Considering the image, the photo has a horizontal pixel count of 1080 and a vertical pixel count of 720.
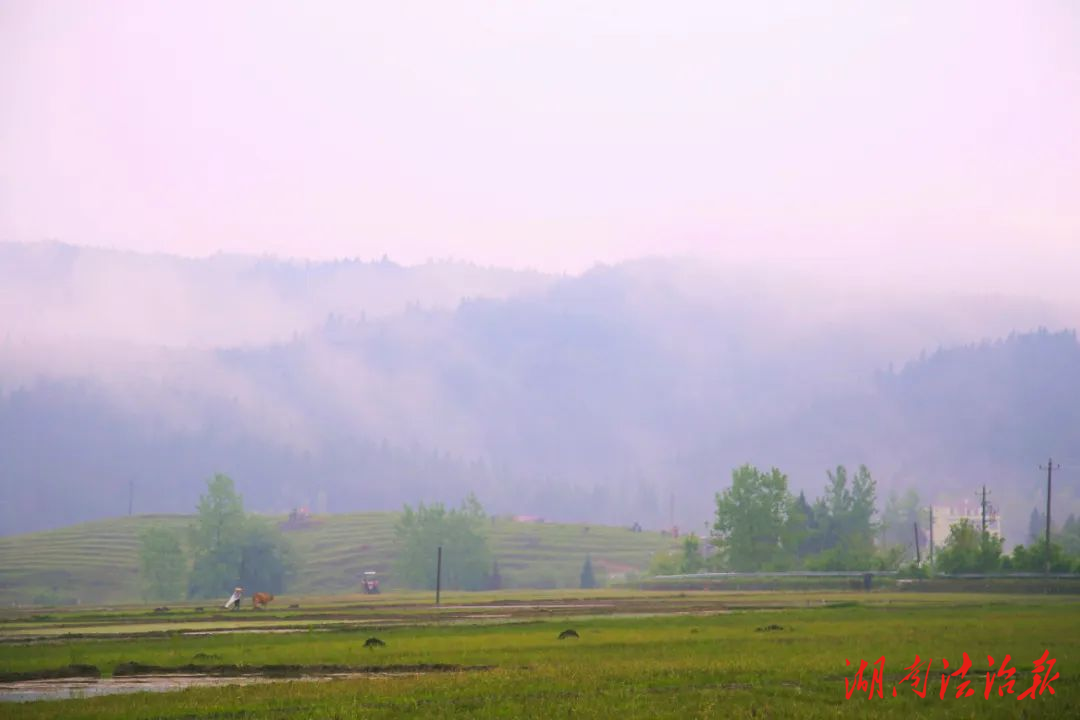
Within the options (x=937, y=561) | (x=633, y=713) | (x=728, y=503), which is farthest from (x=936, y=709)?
(x=728, y=503)

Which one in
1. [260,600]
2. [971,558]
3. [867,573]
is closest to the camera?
[260,600]

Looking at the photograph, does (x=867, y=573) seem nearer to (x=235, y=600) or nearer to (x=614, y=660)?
(x=235, y=600)

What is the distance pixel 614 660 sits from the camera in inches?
2021

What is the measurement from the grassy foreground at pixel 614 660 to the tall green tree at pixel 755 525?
98.3m

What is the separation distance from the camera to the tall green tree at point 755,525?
194375 mm

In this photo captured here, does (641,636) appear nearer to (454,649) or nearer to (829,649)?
(454,649)

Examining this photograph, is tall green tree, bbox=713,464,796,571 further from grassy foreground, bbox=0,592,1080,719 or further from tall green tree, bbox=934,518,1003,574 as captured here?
grassy foreground, bbox=0,592,1080,719

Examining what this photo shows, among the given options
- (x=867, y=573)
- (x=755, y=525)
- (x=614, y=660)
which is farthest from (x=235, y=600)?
(x=755, y=525)

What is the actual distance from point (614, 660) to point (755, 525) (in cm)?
14671

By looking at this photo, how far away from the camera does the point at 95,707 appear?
4012cm

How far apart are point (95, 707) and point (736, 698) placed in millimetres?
19643

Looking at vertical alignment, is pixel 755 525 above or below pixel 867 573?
above

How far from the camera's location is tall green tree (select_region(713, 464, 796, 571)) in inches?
7653

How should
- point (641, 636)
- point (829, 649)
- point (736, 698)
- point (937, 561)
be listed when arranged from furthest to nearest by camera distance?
1. point (937, 561)
2. point (641, 636)
3. point (829, 649)
4. point (736, 698)
